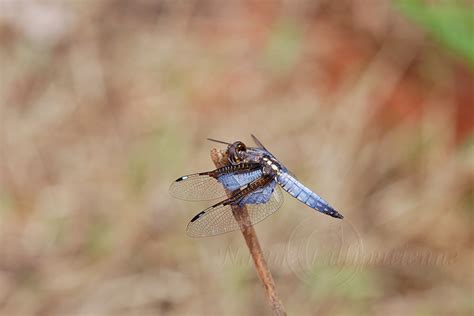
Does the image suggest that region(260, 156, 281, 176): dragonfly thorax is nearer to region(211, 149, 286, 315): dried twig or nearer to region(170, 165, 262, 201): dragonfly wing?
region(170, 165, 262, 201): dragonfly wing

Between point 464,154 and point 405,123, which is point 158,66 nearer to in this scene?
point 405,123

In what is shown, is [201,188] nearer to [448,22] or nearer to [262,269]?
[262,269]

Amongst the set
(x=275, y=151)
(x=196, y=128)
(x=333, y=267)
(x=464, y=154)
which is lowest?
(x=333, y=267)

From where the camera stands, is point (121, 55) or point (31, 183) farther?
point (121, 55)

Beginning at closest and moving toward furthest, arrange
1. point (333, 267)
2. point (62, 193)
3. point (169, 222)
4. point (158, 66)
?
point (333, 267)
point (169, 222)
point (62, 193)
point (158, 66)

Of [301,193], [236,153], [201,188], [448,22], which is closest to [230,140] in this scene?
[448,22]

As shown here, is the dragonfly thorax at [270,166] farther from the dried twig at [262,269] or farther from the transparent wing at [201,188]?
the dried twig at [262,269]

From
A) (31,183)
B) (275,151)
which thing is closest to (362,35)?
(275,151)

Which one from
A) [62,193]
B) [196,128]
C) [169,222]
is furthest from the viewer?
[196,128]
